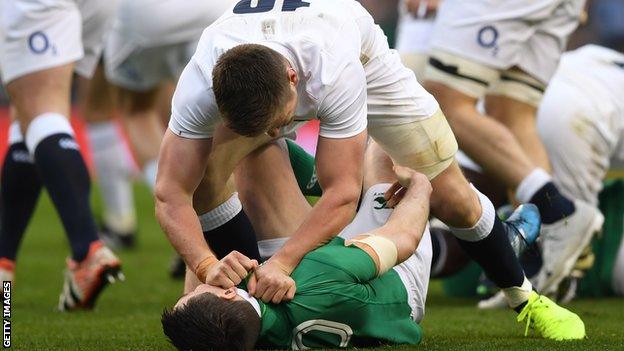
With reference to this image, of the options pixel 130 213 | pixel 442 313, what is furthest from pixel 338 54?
pixel 130 213

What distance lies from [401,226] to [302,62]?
0.53 m

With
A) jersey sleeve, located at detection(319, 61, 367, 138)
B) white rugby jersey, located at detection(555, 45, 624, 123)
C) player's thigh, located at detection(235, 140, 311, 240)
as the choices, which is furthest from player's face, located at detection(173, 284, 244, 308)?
white rugby jersey, located at detection(555, 45, 624, 123)

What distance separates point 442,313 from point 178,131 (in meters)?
1.58

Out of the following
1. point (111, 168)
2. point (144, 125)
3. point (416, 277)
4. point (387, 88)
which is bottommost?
point (111, 168)

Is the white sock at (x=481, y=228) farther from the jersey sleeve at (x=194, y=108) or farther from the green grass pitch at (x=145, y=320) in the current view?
the jersey sleeve at (x=194, y=108)

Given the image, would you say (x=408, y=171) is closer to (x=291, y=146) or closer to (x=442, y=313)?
(x=291, y=146)

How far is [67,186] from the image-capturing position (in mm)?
4547

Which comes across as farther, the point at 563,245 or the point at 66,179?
the point at 563,245

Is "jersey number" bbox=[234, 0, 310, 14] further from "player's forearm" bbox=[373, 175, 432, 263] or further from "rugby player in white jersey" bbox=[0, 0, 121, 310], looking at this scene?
"rugby player in white jersey" bbox=[0, 0, 121, 310]

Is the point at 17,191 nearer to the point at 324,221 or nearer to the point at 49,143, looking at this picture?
the point at 49,143

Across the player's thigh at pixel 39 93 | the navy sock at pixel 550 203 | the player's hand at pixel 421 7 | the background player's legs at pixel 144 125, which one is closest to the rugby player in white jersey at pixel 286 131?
the navy sock at pixel 550 203

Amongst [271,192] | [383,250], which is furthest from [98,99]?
[383,250]

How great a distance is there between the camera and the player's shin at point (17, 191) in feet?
16.1

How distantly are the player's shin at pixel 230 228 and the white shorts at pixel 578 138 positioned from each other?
1902 mm
